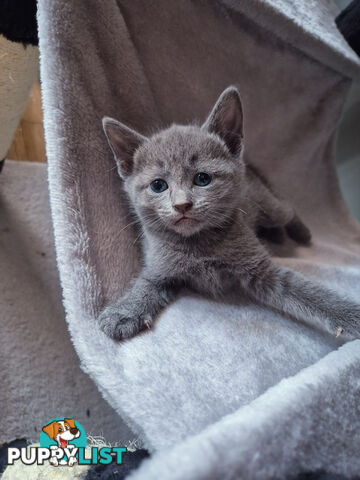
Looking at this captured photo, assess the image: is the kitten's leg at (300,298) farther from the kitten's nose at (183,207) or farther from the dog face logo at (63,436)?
the dog face logo at (63,436)

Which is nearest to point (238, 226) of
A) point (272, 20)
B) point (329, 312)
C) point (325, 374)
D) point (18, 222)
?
point (329, 312)

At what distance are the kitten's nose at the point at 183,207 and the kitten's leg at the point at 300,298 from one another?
265 mm

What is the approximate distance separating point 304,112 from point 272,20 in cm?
46

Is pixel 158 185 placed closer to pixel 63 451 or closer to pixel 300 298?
pixel 300 298

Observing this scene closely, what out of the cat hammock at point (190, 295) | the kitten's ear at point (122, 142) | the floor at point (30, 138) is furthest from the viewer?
the floor at point (30, 138)

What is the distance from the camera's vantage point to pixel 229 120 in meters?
0.94

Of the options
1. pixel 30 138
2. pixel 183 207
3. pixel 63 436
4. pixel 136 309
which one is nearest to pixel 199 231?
pixel 183 207

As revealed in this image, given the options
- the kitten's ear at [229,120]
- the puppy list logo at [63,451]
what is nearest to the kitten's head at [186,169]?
the kitten's ear at [229,120]

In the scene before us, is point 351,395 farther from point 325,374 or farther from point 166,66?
point 166,66

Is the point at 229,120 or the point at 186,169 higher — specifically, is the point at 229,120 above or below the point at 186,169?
above

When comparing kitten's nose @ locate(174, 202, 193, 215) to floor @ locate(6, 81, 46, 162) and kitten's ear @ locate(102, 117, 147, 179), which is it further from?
floor @ locate(6, 81, 46, 162)

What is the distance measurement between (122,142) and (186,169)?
224 mm

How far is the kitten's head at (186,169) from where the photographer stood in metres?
0.85

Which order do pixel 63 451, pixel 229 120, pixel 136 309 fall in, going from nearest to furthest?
pixel 63 451, pixel 136 309, pixel 229 120
